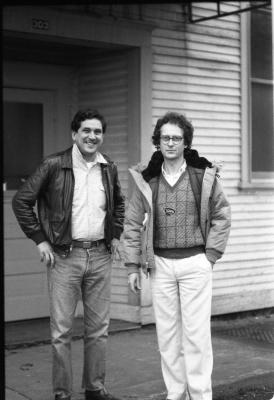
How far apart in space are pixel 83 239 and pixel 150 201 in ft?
2.00

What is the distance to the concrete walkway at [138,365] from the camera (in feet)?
19.5

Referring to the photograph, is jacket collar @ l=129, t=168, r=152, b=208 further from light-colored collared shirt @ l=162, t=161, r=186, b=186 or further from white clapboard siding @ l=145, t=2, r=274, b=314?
white clapboard siding @ l=145, t=2, r=274, b=314

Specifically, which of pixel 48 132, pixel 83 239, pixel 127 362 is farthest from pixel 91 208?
pixel 48 132

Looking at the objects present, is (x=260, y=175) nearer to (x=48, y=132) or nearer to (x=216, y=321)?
(x=216, y=321)

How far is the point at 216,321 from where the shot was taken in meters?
9.03

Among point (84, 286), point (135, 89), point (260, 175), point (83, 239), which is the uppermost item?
point (135, 89)

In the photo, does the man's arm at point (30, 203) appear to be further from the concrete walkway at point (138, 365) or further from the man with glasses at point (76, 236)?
the concrete walkway at point (138, 365)

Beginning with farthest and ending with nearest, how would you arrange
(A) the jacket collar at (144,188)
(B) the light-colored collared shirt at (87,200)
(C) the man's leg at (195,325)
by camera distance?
(B) the light-colored collared shirt at (87,200), (A) the jacket collar at (144,188), (C) the man's leg at (195,325)

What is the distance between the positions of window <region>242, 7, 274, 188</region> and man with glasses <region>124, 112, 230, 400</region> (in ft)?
13.6

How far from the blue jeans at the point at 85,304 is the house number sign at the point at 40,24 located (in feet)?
9.35

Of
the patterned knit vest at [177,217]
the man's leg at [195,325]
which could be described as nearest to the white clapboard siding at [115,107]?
the patterned knit vest at [177,217]

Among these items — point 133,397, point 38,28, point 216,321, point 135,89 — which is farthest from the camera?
point 216,321

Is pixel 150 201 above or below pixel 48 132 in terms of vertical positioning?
below

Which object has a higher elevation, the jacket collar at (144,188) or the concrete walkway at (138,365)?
the jacket collar at (144,188)
